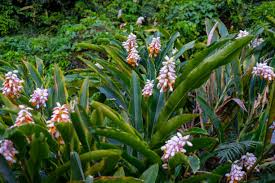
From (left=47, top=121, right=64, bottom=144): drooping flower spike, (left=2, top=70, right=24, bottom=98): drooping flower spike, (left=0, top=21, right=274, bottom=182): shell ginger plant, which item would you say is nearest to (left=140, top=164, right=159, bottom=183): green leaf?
(left=0, top=21, right=274, bottom=182): shell ginger plant

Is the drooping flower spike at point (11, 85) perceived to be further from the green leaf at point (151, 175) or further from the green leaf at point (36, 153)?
the green leaf at point (151, 175)

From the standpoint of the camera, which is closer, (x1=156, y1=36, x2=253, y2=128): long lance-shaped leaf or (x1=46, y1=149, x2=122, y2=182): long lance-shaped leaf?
(x1=46, y1=149, x2=122, y2=182): long lance-shaped leaf

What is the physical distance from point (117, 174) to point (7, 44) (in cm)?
399

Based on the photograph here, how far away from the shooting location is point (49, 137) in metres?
1.92

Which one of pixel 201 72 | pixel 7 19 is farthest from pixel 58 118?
pixel 7 19

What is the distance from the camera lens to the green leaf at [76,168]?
5.94ft

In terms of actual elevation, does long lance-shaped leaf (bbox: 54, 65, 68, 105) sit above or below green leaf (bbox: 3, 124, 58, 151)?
below

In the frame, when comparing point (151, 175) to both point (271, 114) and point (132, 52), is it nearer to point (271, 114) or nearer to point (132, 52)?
point (271, 114)

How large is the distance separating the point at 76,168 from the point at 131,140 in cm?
27

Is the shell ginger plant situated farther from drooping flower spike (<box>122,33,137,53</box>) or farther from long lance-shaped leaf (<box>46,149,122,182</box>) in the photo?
drooping flower spike (<box>122,33,137,53</box>)

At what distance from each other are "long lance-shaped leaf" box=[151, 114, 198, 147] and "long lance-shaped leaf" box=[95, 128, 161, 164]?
0.12 metres

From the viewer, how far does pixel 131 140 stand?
77.4 inches

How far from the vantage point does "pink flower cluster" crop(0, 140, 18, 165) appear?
5.98ft

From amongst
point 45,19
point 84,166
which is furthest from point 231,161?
point 45,19
